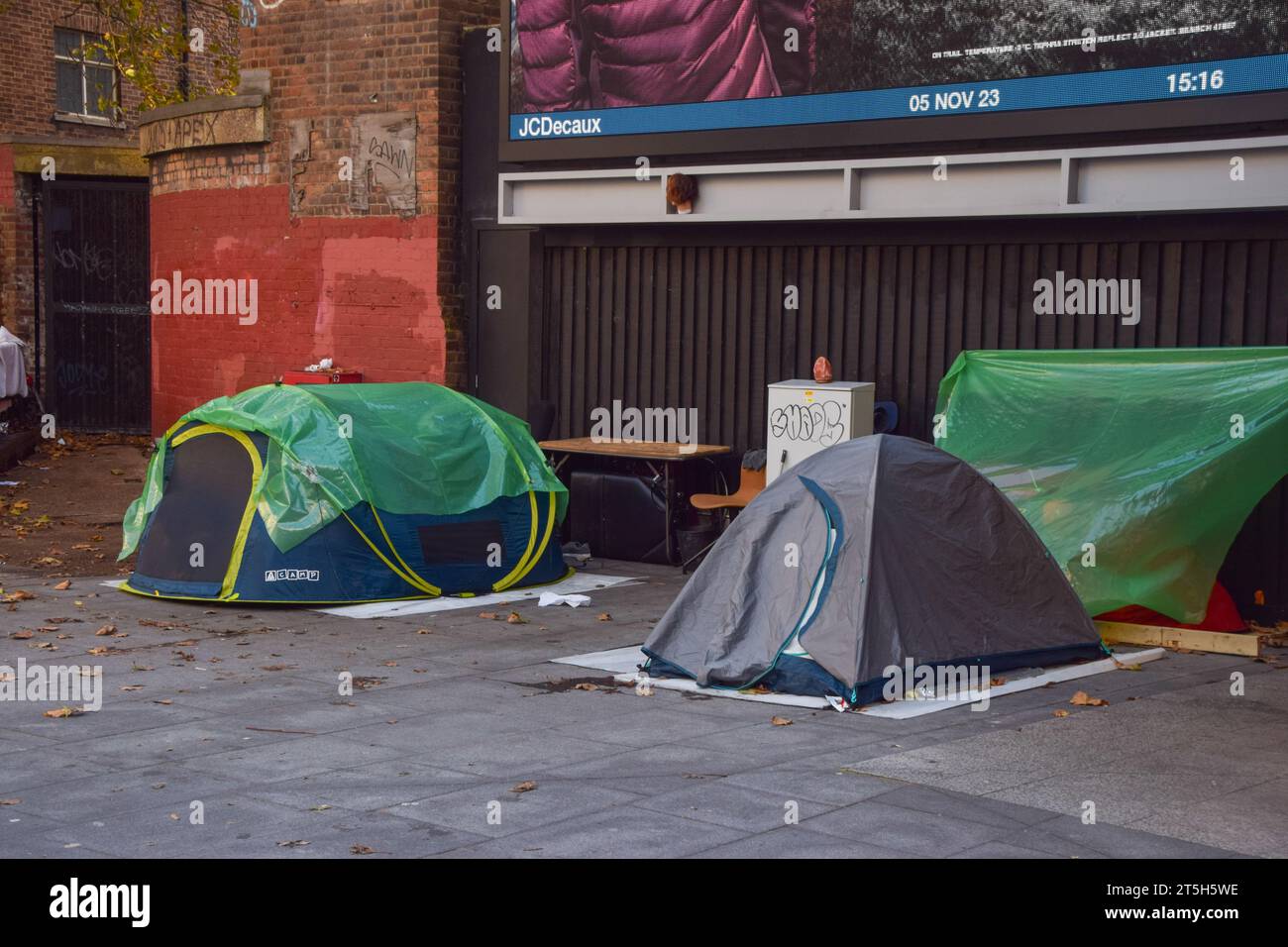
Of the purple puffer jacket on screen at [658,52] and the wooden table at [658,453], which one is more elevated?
the purple puffer jacket on screen at [658,52]

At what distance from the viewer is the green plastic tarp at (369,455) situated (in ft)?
38.4

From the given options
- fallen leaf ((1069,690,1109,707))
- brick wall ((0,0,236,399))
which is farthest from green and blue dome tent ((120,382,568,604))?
brick wall ((0,0,236,399))

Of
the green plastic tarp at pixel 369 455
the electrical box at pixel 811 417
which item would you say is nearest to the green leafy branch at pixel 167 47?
the green plastic tarp at pixel 369 455

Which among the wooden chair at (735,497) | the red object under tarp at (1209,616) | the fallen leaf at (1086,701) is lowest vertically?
the fallen leaf at (1086,701)

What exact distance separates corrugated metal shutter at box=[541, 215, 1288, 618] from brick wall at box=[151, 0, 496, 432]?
1423mm

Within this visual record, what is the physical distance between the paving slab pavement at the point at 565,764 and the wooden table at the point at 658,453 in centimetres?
339

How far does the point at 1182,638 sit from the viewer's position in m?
10.6

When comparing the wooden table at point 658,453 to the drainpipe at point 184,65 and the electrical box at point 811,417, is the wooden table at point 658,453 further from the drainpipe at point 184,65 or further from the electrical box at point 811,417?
the drainpipe at point 184,65

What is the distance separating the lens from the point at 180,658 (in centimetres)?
1004

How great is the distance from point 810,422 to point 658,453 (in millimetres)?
1431

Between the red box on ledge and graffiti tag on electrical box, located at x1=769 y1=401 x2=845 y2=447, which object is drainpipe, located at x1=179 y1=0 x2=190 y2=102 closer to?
the red box on ledge

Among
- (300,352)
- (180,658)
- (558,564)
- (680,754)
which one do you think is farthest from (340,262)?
(680,754)

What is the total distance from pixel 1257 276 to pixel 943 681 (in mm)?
4291

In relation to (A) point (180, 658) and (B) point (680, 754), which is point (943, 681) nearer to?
(B) point (680, 754)
